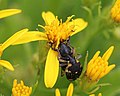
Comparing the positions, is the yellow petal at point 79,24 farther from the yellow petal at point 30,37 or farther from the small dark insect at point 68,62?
the yellow petal at point 30,37

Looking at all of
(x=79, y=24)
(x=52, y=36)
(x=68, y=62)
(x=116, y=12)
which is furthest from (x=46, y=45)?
(x=116, y=12)

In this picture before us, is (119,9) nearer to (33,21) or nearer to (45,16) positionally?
(45,16)

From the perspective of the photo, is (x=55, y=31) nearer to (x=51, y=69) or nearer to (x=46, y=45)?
(x=46, y=45)

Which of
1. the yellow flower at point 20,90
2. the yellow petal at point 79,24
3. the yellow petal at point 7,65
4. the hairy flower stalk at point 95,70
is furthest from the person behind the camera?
the yellow petal at point 79,24

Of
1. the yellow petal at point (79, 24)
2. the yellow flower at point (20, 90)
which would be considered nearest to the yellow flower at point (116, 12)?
the yellow petal at point (79, 24)

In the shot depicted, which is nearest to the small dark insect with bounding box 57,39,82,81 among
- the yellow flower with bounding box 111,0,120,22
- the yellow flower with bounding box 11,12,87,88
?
the yellow flower with bounding box 11,12,87,88

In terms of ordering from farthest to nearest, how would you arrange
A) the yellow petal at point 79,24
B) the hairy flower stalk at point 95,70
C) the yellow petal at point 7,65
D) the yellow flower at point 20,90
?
the yellow petal at point 79,24 → the hairy flower stalk at point 95,70 → the yellow flower at point 20,90 → the yellow petal at point 7,65

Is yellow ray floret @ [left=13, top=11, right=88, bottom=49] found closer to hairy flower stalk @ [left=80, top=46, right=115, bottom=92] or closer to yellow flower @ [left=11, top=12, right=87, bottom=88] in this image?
yellow flower @ [left=11, top=12, right=87, bottom=88]
